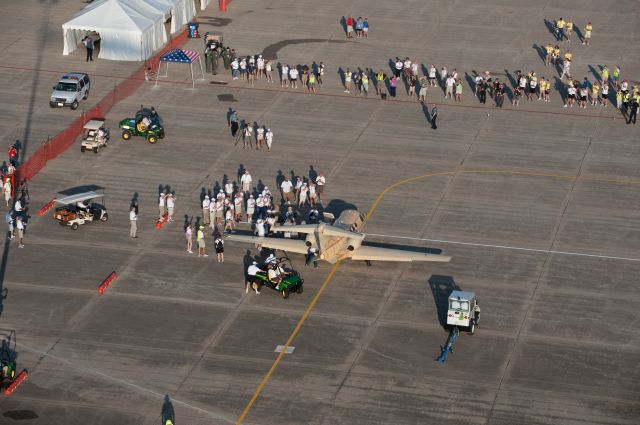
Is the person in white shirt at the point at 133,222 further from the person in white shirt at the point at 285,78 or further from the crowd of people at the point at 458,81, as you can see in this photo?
the person in white shirt at the point at 285,78

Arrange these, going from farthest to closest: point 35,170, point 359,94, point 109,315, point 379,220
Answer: point 359,94
point 35,170
point 379,220
point 109,315

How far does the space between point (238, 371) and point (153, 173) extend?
24.1 meters

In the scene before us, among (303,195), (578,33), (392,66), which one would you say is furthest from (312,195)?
(578,33)

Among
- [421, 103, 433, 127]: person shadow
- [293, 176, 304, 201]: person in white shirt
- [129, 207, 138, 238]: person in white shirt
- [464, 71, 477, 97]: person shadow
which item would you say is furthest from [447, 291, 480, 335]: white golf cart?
[464, 71, 477, 97]: person shadow

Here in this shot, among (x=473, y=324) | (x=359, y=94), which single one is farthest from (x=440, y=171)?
(x=473, y=324)

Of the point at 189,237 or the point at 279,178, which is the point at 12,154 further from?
the point at 189,237

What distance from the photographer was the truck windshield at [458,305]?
64250 mm

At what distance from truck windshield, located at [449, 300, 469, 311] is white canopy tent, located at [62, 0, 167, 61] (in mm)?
44187

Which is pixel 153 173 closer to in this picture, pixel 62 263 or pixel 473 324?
pixel 62 263

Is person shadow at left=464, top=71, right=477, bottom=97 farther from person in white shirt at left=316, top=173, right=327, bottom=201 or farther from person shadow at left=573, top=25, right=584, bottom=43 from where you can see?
person in white shirt at left=316, top=173, right=327, bottom=201

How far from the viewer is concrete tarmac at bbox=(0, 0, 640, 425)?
60.5m

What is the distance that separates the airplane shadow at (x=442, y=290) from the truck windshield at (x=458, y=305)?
2212mm

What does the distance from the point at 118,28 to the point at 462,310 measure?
150ft

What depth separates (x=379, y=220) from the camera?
253 feet
